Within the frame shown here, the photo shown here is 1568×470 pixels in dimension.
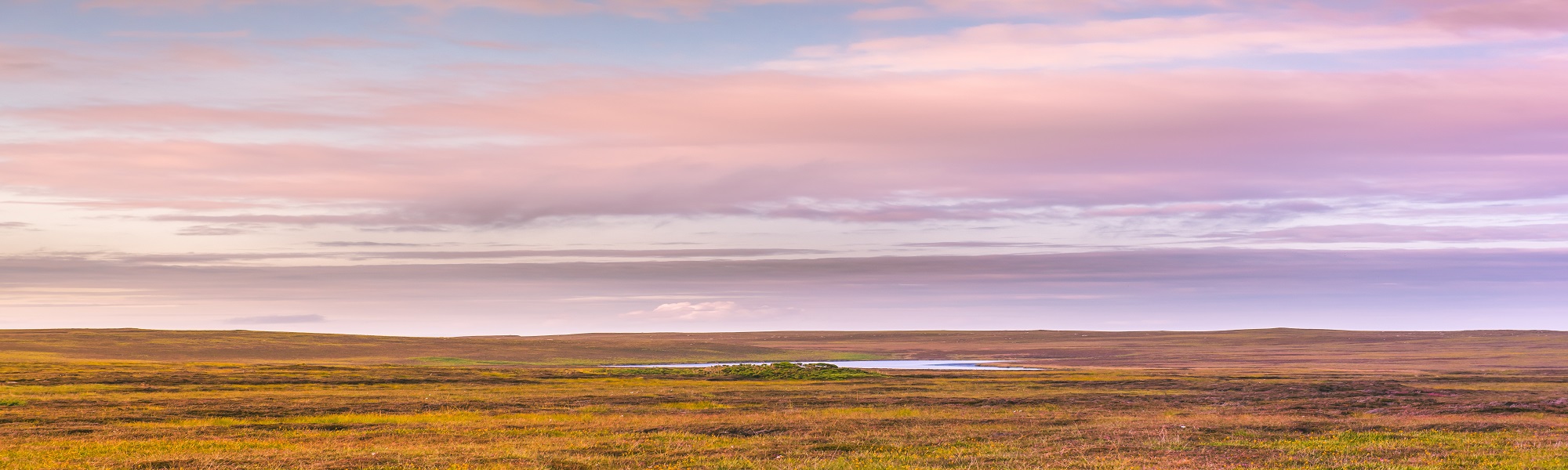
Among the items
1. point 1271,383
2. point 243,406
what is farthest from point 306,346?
point 1271,383

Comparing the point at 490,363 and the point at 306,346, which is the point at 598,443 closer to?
the point at 490,363

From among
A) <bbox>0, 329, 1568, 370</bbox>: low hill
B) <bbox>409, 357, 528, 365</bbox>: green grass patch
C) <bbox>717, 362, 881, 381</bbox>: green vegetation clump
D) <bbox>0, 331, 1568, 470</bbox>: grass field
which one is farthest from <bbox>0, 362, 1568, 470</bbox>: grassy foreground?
<bbox>409, 357, 528, 365</bbox>: green grass patch

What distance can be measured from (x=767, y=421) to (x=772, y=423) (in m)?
1.25

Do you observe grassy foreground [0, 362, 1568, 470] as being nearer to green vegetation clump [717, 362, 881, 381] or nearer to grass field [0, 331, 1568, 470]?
grass field [0, 331, 1568, 470]

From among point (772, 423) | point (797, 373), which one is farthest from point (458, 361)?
point (772, 423)

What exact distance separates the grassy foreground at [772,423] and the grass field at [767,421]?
7.0 inches

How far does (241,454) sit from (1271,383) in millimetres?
61198

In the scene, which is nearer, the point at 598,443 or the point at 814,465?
the point at 814,465

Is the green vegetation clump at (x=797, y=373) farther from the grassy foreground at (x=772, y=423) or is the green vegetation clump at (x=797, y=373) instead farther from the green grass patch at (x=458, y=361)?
the green grass patch at (x=458, y=361)

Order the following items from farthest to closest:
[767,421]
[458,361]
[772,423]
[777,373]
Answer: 1. [458,361]
2. [777,373]
3. [767,421]
4. [772,423]

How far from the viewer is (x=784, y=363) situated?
91.9 metres

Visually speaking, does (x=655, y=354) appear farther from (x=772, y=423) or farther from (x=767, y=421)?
(x=772, y=423)

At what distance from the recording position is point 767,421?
43469 millimetres

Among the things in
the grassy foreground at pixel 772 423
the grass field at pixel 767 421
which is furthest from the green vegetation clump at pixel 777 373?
the grassy foreground at pixel 772 423
